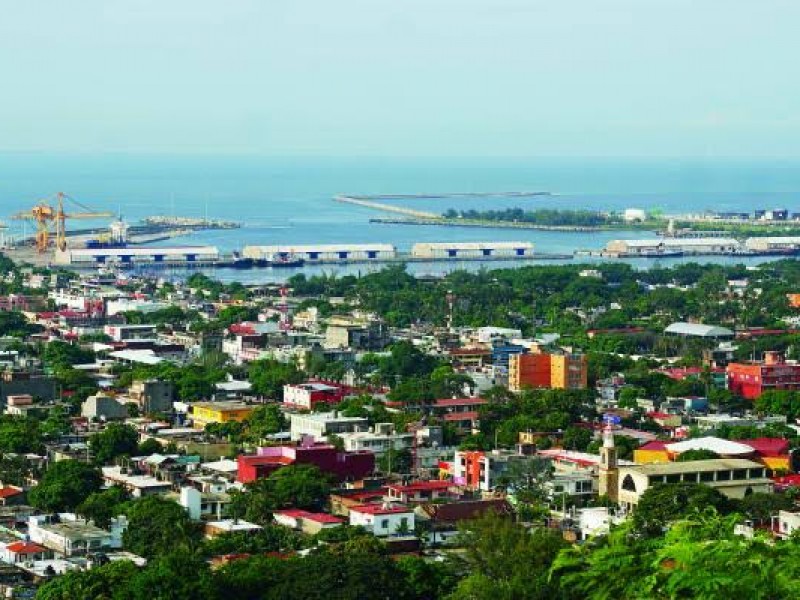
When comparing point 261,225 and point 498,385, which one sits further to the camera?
point 261,225

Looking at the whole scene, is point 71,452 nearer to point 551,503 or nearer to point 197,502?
point 197,502

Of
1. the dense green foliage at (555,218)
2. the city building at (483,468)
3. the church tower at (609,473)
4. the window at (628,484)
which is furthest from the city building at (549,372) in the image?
the dense green foliage at (555,218)

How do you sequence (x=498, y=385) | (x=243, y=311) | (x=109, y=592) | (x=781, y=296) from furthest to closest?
(x=781, y=296) → (x=243, y=311) → (x=498, y=385) → (x=109, y=592)

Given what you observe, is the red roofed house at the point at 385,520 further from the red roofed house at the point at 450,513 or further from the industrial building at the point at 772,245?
the industrial building at the point at 772,245

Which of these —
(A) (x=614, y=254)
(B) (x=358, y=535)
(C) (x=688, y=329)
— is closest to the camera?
(B) (x=358, y=535)

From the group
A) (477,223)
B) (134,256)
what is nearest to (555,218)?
(477,223)

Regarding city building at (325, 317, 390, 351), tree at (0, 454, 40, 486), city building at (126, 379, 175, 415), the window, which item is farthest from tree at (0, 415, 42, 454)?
city building at (325, 317, 390, 351)

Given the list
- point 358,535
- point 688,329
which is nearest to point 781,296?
point 688,329

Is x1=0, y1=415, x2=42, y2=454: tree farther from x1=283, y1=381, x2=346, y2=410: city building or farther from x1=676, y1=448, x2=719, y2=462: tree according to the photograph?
x1=676, y1=448, x2=719, y2=462: tree
